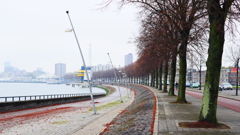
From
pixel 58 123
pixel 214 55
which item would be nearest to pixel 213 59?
pixel 214 55

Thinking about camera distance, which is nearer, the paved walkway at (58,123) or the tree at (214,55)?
the tree at (214,55)

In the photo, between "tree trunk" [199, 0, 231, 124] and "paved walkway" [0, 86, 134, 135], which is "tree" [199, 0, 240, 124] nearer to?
"tree trunk" [199, 0, 231, 124]

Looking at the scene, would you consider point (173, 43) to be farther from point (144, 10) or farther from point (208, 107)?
point (208, 107)

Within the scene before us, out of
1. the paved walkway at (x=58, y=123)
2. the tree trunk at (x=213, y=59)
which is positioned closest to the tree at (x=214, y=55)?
the tree trunk at (x=213, y=59)

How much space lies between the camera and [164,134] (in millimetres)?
9023

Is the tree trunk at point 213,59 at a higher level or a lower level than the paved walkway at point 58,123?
higher

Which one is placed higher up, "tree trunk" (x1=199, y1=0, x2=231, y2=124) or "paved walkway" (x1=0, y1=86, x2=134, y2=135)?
"tree trunk" (x1=199, y1=0, x2=231, y2=124)

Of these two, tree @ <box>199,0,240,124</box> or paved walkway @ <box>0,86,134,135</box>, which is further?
paved walkway @ <box>0,86,134,135</box>

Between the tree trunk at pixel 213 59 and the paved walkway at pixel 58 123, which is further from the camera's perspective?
the paved walkway at pixel 58 123

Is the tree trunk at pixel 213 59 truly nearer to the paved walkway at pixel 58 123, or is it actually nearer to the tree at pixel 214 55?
the tree at pixel 214 55

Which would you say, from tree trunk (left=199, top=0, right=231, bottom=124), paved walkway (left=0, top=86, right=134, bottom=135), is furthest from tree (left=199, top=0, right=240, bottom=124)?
paved walkway (left=0, top=86, right=134, bottom=135)

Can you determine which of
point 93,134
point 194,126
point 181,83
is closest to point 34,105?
point 181,83

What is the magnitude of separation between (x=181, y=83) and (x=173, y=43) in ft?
12.1

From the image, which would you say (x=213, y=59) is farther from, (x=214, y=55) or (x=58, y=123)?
→ (x=58, y=123)
